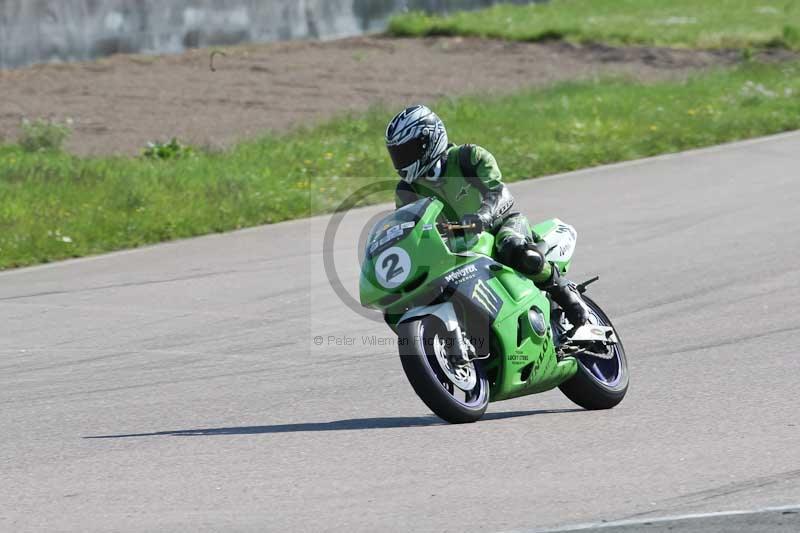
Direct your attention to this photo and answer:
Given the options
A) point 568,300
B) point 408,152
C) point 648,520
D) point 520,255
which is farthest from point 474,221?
point 648,520

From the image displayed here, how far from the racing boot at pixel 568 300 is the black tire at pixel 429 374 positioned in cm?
85

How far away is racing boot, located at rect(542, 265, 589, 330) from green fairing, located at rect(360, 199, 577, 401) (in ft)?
0.45

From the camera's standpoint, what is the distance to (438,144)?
7.87m

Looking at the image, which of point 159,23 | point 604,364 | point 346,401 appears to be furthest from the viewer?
point 159,23

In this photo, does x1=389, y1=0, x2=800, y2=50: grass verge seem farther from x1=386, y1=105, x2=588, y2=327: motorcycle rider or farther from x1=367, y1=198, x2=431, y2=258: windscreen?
x1=367, y1=198, x2=431, y2=258: windscreen

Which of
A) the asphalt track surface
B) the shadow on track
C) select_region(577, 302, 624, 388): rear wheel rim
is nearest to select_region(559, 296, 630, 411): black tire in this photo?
select_region(577, 302, 624, 388): rear wheel rim

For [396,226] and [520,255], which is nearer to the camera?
[396,226]

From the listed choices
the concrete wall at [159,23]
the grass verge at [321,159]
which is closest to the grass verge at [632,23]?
the concrete wall at [159,23]

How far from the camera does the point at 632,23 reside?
3130cm

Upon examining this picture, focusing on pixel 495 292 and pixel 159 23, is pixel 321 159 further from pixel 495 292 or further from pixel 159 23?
pixel 495 292

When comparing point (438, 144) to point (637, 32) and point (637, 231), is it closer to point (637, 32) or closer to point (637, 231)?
point (637, 231)

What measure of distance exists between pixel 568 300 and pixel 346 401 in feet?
4.73

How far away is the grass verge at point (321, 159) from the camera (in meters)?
14.7

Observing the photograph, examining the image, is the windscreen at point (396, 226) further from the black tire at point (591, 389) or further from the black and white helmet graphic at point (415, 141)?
the black tire at point (591, 389)
